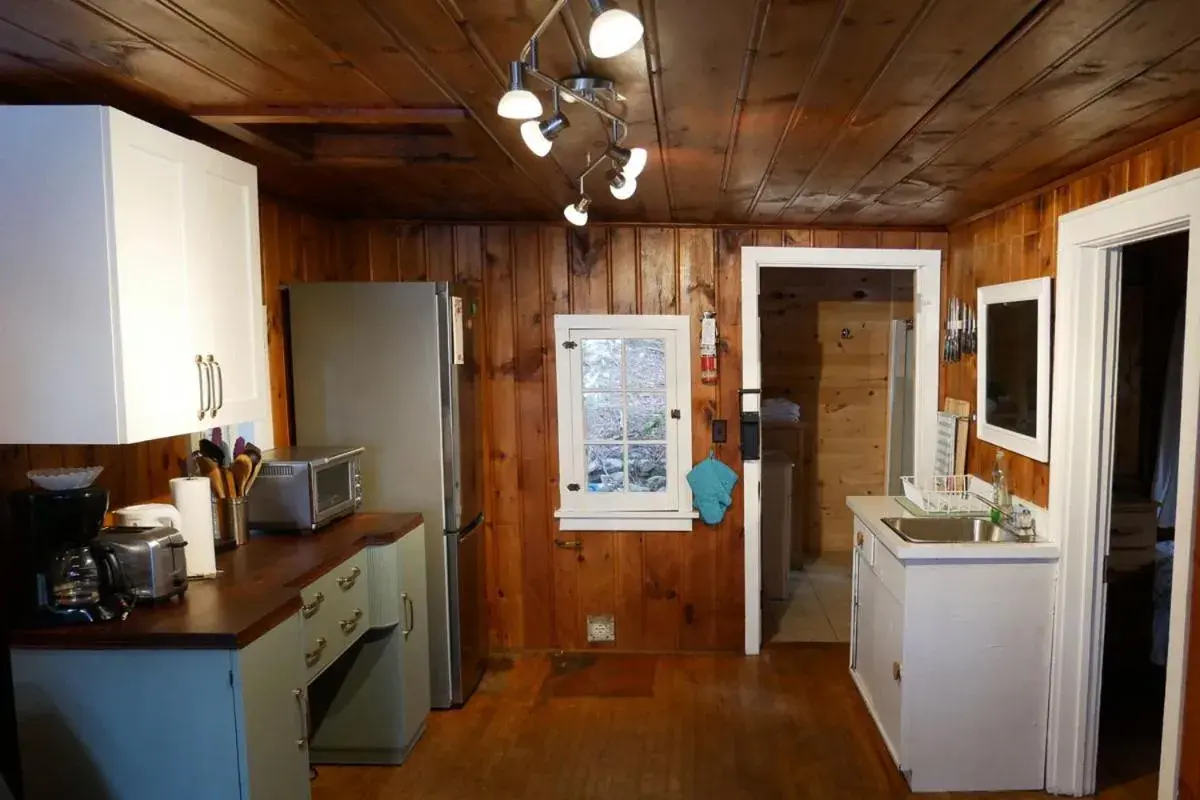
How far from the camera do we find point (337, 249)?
11.5 ft

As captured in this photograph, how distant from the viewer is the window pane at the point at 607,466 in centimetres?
368

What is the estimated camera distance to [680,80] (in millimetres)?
1583

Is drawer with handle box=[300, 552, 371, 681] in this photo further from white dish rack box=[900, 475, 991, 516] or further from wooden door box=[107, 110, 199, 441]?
white dish rack box=[900, 475, 991, 516]

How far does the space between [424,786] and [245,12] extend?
2.47 meters

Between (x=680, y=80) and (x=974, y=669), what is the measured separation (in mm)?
2192

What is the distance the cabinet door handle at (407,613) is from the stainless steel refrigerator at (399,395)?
1.08 ft

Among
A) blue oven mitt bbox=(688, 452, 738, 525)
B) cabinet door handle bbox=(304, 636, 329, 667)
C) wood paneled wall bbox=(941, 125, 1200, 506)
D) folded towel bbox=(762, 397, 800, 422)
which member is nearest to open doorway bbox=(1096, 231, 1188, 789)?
wood paneled wall bbox=(941, 125, 1200, 506)

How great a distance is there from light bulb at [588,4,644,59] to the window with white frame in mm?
2509

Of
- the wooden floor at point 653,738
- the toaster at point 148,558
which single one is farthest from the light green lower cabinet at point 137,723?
the wooden floor at point 653,738

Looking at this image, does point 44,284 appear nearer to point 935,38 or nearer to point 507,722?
point 935,38

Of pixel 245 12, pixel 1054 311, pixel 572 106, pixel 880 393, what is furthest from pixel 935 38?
pixel 880 393

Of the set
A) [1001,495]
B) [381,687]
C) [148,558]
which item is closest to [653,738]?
[381,687]

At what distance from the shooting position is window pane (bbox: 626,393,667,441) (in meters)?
3.64

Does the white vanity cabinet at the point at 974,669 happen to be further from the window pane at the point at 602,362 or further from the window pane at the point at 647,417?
the window pane at the point at 602,362
